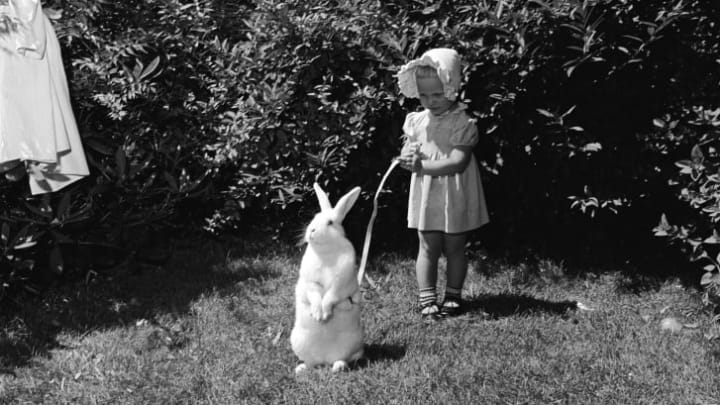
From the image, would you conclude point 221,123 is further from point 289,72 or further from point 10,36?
point 10,36

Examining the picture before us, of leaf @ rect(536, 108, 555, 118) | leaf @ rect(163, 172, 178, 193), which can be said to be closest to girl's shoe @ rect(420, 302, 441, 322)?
leaf @ rect(536, 108, 555, 118)

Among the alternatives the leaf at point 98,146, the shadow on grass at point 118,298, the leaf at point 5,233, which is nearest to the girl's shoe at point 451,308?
the shadow on grass at point 118,298

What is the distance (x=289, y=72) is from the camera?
22.6ft

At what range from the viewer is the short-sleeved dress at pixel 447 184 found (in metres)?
5.51

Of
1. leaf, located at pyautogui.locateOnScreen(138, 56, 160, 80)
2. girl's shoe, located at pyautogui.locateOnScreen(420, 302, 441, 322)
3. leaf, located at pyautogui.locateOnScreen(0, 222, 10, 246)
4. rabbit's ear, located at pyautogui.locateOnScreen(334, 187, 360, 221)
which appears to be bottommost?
girl's shoe, located at pyautogui.locateOnScreen(420, 302, 441, 322)

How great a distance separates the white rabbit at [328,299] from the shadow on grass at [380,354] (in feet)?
0.36

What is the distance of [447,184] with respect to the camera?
5.57m

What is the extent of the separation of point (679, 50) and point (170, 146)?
3.87 metres

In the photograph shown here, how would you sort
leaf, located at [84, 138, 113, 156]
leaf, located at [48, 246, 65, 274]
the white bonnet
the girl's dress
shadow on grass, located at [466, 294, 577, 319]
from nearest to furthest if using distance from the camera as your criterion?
the white bonnet < the girl's dress < shadow on grass, located at [466, 294, 577, 319] < leaf, located at [48, 246, 65, 274] < leaf, located at [84, 138, 113, 156]

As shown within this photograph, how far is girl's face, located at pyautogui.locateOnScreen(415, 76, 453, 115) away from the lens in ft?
17.9

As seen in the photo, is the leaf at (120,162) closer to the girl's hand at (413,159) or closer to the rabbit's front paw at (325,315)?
the girl's hand at (413,159)

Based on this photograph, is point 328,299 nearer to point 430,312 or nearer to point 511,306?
point 430,312

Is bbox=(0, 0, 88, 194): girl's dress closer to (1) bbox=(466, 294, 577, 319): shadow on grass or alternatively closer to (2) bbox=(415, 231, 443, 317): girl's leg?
(2) bbox=(415, 231, 443, 317): girl's leg

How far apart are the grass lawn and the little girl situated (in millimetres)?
255
